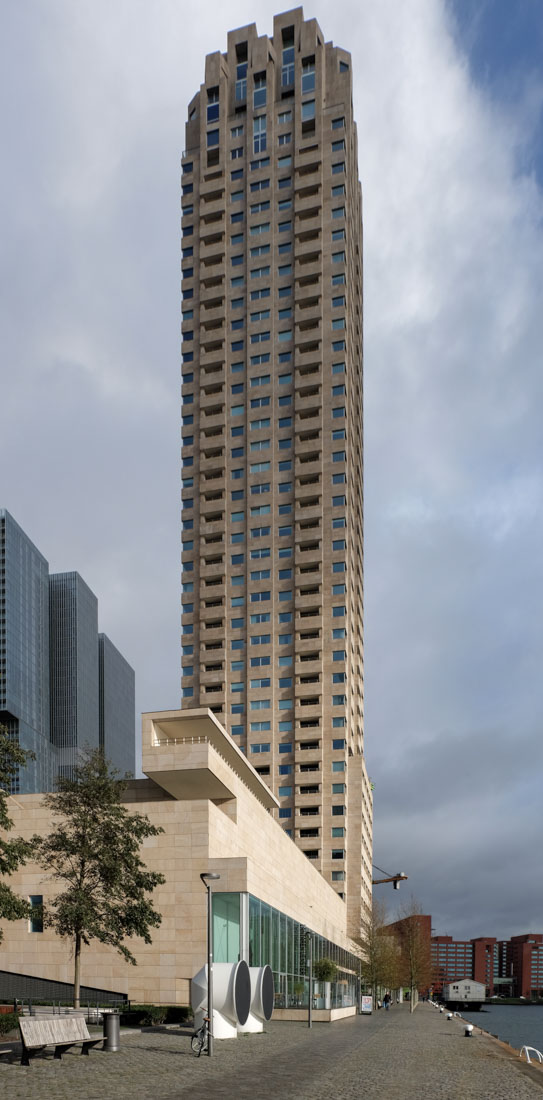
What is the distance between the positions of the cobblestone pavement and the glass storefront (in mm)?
8337

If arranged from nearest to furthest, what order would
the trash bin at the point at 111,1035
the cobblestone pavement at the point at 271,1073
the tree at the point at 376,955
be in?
the cobblestone pavement at the point at 271,1073, the trash bin at the point at 111,1035, the tree at the point at 376,955

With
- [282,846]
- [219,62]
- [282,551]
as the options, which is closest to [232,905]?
[282,846]

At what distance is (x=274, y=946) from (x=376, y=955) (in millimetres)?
61775

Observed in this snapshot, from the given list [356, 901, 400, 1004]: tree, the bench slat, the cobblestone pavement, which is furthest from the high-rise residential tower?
the bench slat

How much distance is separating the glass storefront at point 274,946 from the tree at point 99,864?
6076mm

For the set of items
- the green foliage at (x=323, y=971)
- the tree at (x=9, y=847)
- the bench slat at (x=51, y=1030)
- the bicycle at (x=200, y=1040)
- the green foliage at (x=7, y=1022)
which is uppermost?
the tree at (x=9, y=847)

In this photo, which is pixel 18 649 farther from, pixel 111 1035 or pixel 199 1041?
pixel 199 1041

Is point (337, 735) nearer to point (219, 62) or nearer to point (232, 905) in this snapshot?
point (232, 905)

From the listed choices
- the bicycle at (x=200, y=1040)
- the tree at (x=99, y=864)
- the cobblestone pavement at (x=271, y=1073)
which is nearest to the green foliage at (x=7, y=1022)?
the cobblestone pavement at (x=271, y=1073)

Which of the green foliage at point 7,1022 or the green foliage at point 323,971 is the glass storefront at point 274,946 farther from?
the green foliage at point 7,1022

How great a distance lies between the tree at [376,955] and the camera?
10319 cm

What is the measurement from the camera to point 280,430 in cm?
11881

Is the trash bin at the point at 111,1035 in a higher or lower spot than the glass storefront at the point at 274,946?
higher

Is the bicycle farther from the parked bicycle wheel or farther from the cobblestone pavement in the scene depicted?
the cobblestone pavement
